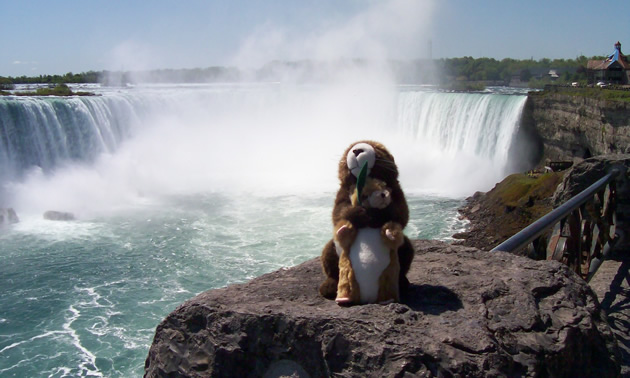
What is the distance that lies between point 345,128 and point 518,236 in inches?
1266

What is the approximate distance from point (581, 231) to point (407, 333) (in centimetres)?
252

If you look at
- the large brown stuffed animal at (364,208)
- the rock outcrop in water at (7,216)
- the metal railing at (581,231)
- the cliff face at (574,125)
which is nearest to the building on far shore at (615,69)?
the cliff face at (574,125)

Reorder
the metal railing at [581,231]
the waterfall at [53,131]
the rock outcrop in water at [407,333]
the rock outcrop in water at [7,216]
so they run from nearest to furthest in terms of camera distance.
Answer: the rock outcrop in water at [407,333], the metal railing at [581,231], the rock outcrop in water at [7,216], the waterfall at [53,131]

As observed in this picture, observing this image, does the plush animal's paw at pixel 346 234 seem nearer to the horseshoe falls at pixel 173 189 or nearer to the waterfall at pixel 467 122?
the horseshoe falls at pixel 173 189

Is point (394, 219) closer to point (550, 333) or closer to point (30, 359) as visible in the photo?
point (550, 333)

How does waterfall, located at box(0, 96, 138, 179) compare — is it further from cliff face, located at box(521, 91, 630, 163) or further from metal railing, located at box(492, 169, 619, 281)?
metal railing, located at box(492, 169, 619, 281)

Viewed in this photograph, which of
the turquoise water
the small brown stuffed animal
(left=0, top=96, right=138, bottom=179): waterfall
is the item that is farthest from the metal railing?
(left=0, top=96, right=138, bottom=179): waterfall

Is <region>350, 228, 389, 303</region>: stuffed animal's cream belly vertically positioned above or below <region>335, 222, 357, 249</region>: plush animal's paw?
below

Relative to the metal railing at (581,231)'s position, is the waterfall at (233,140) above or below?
below

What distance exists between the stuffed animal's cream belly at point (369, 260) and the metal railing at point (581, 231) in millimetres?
736

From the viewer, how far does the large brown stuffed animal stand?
2682 millimetres

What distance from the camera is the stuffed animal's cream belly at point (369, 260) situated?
8.50 ft

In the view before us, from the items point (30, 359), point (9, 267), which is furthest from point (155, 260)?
point (30, 359)

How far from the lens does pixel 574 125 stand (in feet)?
78.5
